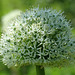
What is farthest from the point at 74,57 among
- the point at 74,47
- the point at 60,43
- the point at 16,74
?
the point at 16,74

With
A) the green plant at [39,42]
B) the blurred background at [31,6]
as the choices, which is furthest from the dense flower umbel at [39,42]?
the blurred background at [31,6]

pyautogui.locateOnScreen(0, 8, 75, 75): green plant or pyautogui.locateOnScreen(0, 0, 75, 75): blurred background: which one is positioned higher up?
pyautogui.locateOnScreen(0, 0, 75, 75): blurred background

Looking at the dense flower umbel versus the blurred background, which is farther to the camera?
the blurred background

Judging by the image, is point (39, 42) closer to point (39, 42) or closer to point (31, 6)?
point (39, 42)

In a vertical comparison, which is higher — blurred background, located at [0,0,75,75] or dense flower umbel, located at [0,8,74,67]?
blurred background, located at [0,0,75,75]

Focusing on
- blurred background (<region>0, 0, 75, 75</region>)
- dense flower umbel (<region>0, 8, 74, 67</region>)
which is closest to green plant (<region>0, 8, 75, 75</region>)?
dense flower umbel (<region>0, 8, 74, 67</region>)

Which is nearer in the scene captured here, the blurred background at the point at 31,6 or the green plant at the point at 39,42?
the green plant at the point at 39,42

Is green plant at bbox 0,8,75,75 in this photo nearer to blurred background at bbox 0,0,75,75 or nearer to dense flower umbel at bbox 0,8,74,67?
dense flower umbel at bbox 0,8,74,67

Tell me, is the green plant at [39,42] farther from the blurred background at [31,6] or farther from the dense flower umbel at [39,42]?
the blurred background at [31,6]

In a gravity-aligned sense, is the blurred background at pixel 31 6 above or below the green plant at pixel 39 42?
above

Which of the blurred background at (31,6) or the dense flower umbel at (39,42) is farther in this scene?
the blurred background at (31,6)
